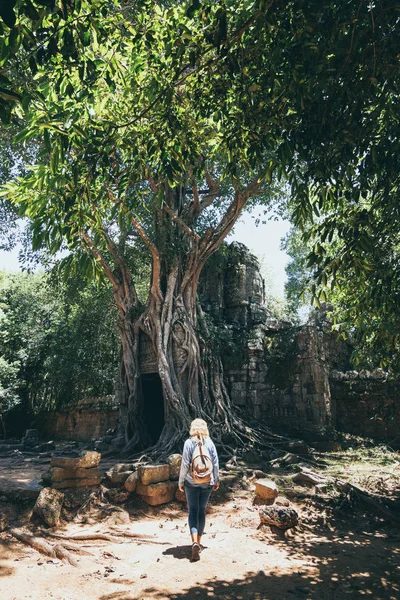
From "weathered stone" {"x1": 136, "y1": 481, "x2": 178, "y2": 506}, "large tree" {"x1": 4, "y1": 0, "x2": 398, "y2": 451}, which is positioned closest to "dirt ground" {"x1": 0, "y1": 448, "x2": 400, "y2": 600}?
"weathered stone" {"x1": 136, "y1": 481, "x2": 178, "y2": 506}

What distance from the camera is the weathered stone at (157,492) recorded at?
699 centimetres

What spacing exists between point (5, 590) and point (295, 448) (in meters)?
7.86

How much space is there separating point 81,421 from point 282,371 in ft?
26.1

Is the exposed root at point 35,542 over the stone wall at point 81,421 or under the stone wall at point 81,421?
under

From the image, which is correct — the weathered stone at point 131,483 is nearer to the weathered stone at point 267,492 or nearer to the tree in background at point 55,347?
the weathered stone at point 267,492

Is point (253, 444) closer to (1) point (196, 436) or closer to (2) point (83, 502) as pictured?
(2) point (83, 502)

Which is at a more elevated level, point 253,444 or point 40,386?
point 40,386

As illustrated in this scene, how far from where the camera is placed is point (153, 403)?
13.5 m

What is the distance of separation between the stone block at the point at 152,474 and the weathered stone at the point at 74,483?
0.78 meters

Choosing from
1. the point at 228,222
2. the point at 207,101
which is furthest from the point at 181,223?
the point at 207,101

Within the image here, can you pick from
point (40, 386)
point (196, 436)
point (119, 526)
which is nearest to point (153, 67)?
point (196, 436)

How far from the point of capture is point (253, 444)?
1095cm

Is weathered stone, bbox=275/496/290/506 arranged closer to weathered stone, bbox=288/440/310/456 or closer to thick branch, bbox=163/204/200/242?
weathered stone, bbox=288/440/310/456

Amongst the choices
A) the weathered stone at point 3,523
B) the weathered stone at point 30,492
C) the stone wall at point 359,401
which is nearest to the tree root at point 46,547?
the weathered stone at point 3,523
